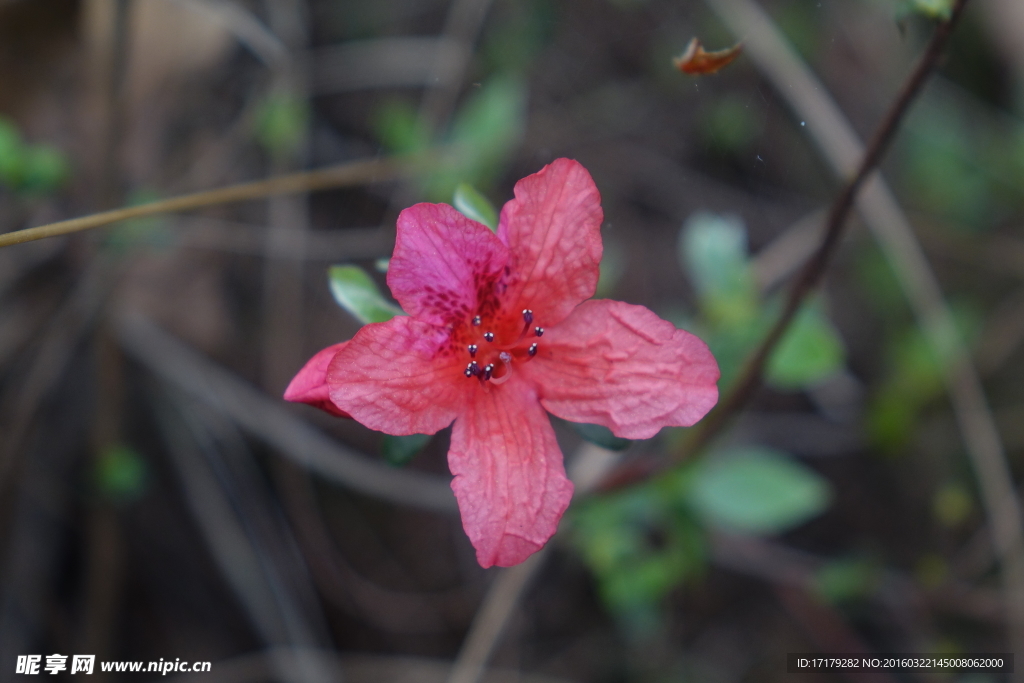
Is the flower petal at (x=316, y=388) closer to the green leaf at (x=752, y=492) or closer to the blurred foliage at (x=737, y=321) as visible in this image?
the blurred foliage at (x=737, y=321)

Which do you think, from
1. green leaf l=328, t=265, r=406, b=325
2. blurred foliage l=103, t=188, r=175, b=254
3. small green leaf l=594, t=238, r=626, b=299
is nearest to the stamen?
green leaf l=328, t=265, r=406, b=325

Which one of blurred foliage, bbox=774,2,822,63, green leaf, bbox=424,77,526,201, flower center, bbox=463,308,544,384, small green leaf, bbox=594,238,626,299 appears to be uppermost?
blurred foliage, bbox=774,2,822,63

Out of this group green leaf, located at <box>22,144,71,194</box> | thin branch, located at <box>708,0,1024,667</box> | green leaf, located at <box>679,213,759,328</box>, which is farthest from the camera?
thin branch, located at <box>708,0,1024,667</box>

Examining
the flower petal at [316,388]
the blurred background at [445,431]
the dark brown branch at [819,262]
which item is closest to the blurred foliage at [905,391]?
the blurred background at [445,431]

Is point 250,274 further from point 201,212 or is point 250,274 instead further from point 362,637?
point 362,637

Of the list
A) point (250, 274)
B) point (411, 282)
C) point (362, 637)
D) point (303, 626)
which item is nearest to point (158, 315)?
point (250, 274)

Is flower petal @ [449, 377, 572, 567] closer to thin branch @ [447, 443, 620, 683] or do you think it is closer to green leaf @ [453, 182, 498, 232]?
green leaf @ [453, 182, 498, 232]
